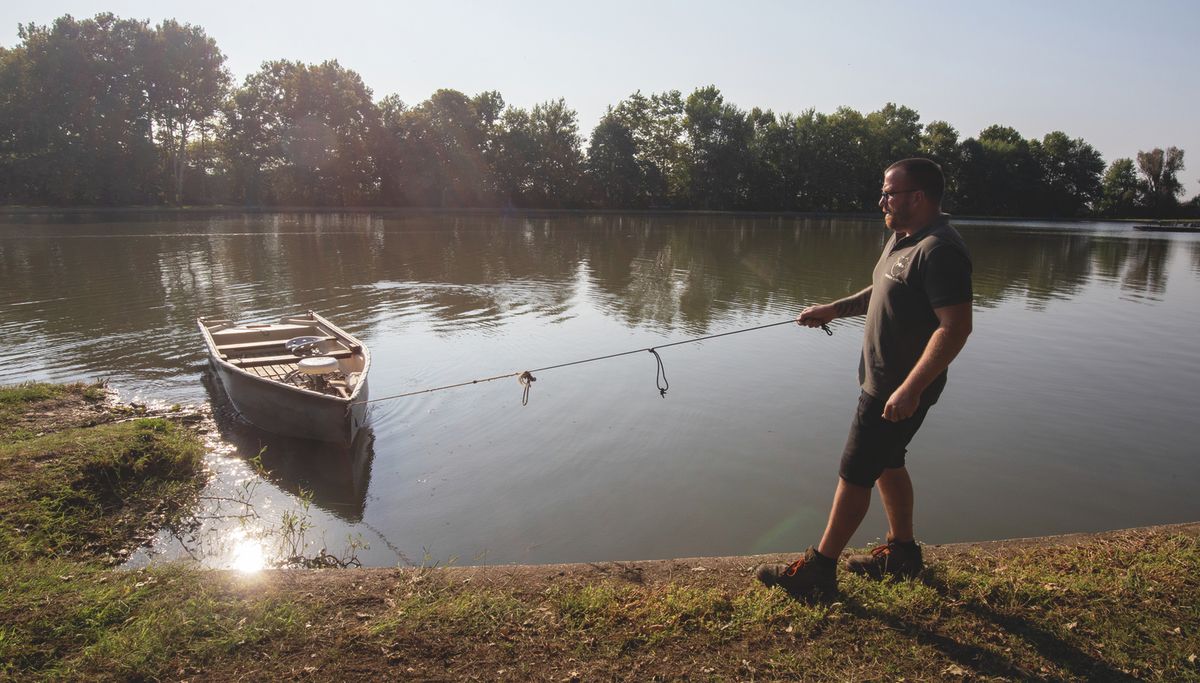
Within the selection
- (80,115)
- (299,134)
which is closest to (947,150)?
(299,134)

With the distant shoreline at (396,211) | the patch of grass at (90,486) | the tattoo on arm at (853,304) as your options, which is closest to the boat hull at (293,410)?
the patch of grass at (90,486)

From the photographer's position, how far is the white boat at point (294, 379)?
6.79 metres

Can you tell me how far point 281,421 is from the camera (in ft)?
23.6

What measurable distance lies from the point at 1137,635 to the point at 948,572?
0.85 m

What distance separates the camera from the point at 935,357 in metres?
2.98

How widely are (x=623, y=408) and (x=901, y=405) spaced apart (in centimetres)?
571

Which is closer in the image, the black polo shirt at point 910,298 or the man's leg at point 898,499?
the black polo shirt at point 910,298

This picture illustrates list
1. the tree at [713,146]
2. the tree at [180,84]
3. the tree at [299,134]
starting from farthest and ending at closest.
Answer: the tree at [713,146] < the tree at [299,134] < the tree at [180,84]

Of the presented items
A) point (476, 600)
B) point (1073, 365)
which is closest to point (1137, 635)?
point (476, 600)

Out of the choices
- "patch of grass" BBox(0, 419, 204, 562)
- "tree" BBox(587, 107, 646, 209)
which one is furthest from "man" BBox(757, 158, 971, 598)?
"tree" BBox(587, 107, 646, 209)

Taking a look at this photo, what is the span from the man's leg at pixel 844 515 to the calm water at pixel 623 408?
199 cm

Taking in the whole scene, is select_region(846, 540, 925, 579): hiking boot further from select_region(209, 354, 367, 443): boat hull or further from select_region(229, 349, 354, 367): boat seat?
select_region(229, 349, 354, 367): boat seat

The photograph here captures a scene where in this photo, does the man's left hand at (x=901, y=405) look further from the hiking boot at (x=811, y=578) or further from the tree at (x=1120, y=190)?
the tree at (x=1120, y=190)

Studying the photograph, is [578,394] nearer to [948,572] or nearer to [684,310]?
[948,572]
